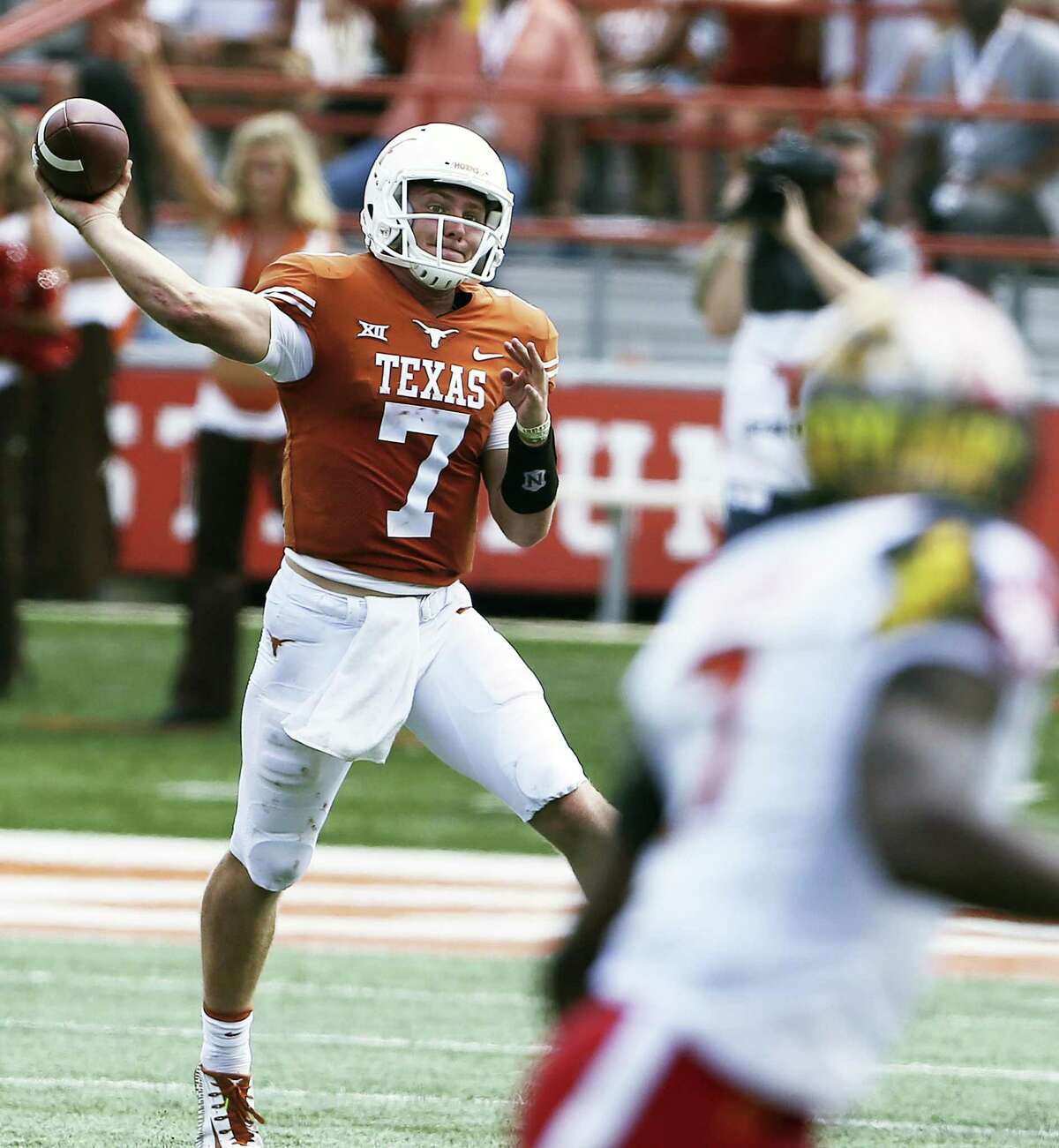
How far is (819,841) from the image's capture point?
224 cm

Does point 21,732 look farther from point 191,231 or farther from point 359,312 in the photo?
point 359,312

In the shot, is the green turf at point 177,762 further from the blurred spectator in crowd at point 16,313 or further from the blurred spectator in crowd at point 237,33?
the blurred spectator in crowd at point 237,33

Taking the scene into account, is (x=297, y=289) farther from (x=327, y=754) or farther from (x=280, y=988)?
(x=280, y=988)

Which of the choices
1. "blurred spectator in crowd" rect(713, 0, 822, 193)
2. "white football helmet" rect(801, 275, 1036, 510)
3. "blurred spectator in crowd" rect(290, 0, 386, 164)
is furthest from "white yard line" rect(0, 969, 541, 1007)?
"blurred spectator in crowd" rect(290, 0, 386, 164)

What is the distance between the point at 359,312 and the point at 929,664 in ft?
Result: 8.42

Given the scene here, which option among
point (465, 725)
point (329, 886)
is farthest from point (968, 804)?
point (329, 886)

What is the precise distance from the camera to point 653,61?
546 inches

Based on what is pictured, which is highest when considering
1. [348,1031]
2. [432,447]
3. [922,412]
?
[922,412]

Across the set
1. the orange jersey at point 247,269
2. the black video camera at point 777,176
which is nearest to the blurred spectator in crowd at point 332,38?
the orange jersey at point 247,269

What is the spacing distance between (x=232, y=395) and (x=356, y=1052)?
4320mm

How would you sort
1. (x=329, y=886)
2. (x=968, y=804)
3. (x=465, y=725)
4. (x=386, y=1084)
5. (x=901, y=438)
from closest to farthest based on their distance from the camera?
(x=968, y=804) → (x=901, y=438) → (x=465, y=725) → (x=386, y=1084) → (x=329, y=886)

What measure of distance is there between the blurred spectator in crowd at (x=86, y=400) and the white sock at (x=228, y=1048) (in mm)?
6572

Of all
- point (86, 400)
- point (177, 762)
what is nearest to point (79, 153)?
point (177, 762)

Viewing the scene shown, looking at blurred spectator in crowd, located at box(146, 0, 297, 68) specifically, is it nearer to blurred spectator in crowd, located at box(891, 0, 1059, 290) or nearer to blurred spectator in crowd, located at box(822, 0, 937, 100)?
blurred spectator in crowd, located at box(822, 0, 937, 100)
